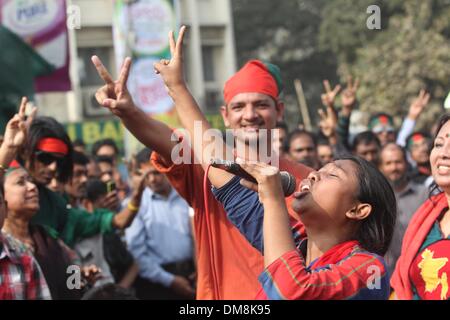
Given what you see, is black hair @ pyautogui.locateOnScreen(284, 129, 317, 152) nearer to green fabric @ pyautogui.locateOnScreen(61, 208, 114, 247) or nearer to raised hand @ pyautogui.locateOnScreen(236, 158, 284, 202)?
green fabric @ pyautogui.locateOnScreen(61, 208, 114, 247)

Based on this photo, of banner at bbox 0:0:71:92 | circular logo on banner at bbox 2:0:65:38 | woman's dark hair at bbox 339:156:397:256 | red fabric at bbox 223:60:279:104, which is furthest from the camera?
circular logo on banner at bbox 2:0:65:38

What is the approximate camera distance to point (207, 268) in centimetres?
364

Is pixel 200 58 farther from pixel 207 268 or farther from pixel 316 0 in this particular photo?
pixel 207 268

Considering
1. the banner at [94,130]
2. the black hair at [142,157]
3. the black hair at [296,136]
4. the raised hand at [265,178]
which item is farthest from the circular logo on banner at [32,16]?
the raised hand at [265,178]

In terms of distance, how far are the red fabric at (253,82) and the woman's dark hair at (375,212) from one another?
122 cm

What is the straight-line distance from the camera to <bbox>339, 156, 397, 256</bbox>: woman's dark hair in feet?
9.75

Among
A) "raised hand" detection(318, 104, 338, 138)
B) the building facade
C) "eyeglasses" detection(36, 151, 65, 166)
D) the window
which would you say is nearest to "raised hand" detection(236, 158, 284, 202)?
"eyeglasses" detection(36, 151, 65, 166)

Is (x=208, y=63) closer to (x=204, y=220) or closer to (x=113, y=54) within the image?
(x=113, y=54)

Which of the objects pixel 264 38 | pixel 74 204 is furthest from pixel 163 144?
pixel 264 38

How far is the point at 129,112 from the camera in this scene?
3.41m

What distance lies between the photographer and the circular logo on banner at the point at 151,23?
18.9 metres

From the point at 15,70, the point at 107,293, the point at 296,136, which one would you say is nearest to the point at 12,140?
the point at 107,293

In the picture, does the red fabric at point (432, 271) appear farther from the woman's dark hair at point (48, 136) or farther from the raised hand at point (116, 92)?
the woman's dark hair at point (48, 136)

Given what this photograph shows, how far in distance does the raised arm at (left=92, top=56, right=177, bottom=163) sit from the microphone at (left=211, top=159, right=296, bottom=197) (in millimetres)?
768
